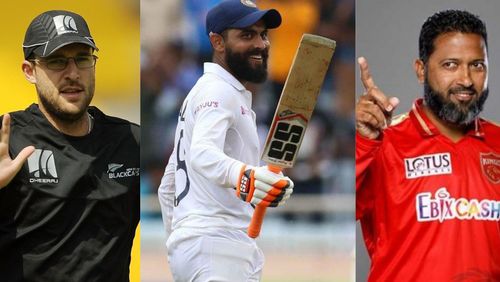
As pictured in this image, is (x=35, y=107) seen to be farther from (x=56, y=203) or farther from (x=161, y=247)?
(x=161, y=247)

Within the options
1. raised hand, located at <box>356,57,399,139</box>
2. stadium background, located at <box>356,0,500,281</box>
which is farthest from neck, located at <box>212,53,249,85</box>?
stadium background, located at <box>356,0,500,281</box>

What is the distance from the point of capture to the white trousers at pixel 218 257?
7.17 feet

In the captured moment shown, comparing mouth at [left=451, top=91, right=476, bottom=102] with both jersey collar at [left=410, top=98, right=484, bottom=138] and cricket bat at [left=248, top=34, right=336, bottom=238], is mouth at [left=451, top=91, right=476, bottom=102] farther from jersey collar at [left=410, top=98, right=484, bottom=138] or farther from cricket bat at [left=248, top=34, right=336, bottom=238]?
cricket bat at [left=248, top=34, right=336, bottom=238]

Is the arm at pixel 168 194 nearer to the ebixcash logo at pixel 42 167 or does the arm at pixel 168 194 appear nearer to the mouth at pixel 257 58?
the mouth at pixel 257 58

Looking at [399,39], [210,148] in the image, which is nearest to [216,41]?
[210,148]

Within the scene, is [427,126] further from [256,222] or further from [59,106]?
[59,106]


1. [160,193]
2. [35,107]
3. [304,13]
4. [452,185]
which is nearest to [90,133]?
[35,107]

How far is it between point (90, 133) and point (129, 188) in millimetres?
213

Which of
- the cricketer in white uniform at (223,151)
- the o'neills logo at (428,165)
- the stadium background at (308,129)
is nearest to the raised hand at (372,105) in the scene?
the o'neills logo at (428,165)

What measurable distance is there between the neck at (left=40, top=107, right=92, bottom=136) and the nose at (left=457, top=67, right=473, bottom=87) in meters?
1.16

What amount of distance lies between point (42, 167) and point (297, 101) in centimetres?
91

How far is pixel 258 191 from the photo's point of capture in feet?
6.61

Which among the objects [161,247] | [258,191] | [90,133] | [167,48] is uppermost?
[167,48]

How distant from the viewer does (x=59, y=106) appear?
2.62 metres
